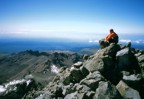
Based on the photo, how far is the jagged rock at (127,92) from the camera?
2139 centimetres

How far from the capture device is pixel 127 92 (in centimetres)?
2223

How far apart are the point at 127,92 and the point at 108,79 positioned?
5909 millimetres

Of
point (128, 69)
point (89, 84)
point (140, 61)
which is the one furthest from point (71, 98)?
point (140, 61)

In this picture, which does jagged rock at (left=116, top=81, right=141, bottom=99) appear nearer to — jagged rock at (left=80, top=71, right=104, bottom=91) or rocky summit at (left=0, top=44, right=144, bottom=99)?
rocky summit at (left=0, top=44, right=144, bottom=99)

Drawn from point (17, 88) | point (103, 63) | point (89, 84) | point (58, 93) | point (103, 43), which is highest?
point (103, 43)

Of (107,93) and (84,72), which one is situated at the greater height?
(107,93)

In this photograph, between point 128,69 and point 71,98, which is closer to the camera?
point 71,98

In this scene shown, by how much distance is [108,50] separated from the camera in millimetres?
32094

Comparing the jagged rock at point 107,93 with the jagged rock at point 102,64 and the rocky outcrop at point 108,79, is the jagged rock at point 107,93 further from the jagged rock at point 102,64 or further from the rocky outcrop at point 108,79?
the jagged rock at point 102,64

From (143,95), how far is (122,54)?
8.20 metres

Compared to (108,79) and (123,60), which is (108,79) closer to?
(108,79)

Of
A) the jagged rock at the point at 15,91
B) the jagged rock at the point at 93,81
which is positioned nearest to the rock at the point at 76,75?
the jagged rock at the point at 93,81

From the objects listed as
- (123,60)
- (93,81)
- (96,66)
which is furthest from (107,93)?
(123,60)

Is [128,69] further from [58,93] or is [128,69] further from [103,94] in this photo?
[58,93]
